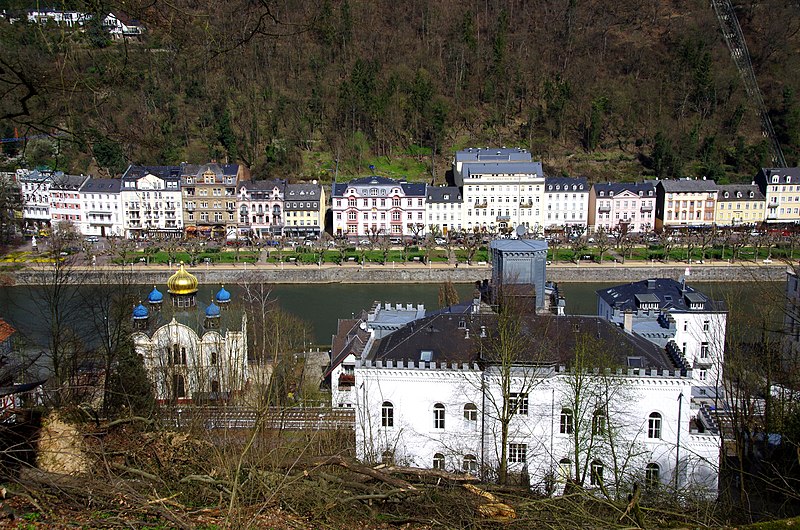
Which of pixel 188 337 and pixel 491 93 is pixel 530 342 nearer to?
pixel 188 337

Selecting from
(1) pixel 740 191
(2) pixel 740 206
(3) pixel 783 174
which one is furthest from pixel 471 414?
(3) pixel 783 174

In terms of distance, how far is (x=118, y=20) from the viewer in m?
3.21

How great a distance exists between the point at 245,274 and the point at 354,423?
13611mm

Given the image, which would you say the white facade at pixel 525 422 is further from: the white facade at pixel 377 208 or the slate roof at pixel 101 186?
the slate roof at pixel 101 186

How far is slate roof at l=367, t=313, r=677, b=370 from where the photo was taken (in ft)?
26.1

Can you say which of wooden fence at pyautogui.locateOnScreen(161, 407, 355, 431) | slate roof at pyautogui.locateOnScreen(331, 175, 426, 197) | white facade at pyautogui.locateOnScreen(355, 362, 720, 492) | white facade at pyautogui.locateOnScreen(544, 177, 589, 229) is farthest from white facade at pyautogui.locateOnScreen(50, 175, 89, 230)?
white facade at pyautogui.locateOnScreen(355, 362, 720, 492)

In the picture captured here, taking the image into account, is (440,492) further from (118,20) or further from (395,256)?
(395,256)

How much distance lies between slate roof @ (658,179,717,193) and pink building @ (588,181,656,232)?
553 millimetres

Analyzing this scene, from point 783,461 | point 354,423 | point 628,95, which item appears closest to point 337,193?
point 628,95

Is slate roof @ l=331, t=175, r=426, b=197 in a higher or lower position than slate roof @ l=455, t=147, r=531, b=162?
lower

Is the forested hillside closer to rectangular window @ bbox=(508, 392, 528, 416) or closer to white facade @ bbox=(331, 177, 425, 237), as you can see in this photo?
white facade @ bbox=(331, 177, 425, 237)

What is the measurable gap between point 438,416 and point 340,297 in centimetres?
1165

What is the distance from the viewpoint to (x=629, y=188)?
27.7 meters

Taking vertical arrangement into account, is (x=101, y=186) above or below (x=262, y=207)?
above
